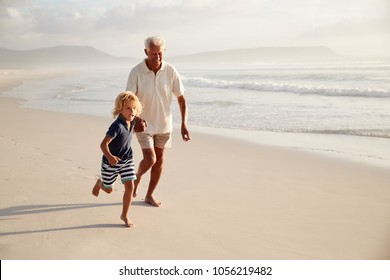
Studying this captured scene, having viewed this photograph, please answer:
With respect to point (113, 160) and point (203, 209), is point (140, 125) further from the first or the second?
point (203, 209)

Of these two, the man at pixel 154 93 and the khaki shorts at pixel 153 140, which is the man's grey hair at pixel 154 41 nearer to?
the man at pixel 154 93

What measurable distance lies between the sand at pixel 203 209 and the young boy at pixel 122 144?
43 centimetres

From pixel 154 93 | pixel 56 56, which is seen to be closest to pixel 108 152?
pixel 154 93

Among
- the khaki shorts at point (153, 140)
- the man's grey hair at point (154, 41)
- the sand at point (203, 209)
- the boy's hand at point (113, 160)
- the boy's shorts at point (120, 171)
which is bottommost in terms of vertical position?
the sand at point (203, 209)

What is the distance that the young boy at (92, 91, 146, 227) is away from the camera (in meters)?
3.37

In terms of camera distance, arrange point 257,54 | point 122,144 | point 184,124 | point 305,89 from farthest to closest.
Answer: point 257,54 → point 305,89 → point 184,124 → point 122,144

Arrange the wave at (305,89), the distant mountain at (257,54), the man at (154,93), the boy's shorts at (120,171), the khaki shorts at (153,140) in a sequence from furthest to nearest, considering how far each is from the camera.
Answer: the distant mountain at (257,54), the wave at (305,89), the khaki shorts at (153,140), the man at (154,93), the boy's shorts at (120,171)

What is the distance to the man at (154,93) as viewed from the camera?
3.79m

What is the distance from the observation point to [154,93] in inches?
154

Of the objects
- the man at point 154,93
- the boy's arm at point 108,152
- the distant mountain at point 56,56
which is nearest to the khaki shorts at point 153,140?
the man at point 154,93

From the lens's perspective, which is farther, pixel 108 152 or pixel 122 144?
pixel 122 144

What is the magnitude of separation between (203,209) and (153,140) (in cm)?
91

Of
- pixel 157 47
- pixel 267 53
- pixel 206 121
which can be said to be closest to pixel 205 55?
pixel 267 53

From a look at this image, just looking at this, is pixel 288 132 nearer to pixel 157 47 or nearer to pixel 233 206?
pixel 233 206
